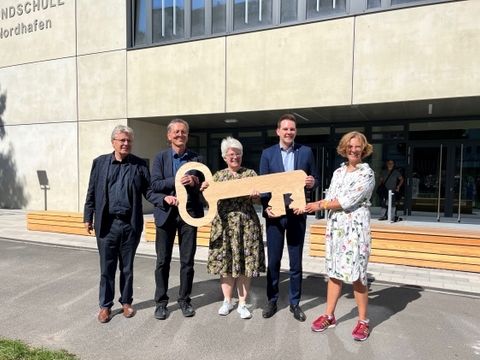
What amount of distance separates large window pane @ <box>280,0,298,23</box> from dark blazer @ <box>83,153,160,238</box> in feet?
23.9

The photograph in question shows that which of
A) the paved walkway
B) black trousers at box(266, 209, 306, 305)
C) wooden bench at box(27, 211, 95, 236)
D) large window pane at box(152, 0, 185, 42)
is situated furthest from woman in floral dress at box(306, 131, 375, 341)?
large window pane at box(152, 0, 185, 42)

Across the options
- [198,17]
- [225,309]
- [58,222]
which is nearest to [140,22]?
[198,17]

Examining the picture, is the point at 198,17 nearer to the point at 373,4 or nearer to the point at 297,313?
Answer: the point at 373,4

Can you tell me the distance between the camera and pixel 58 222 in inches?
353

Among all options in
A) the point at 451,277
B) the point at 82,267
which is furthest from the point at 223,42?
the point at 451,277

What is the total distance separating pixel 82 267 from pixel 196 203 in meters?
3.12

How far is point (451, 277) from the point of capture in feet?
17.3

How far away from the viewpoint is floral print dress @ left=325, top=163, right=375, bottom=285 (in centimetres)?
324

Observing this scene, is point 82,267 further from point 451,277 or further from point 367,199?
point 451,277

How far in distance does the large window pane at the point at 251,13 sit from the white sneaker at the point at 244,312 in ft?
26.3

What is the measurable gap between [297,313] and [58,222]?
7.13 metres

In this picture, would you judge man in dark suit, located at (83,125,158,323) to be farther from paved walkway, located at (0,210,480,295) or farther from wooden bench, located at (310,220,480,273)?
wooden bench, located at (310,220,480,273)

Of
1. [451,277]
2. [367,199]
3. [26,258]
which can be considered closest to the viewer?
[367,199]

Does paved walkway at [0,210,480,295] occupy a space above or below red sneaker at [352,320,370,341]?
below
